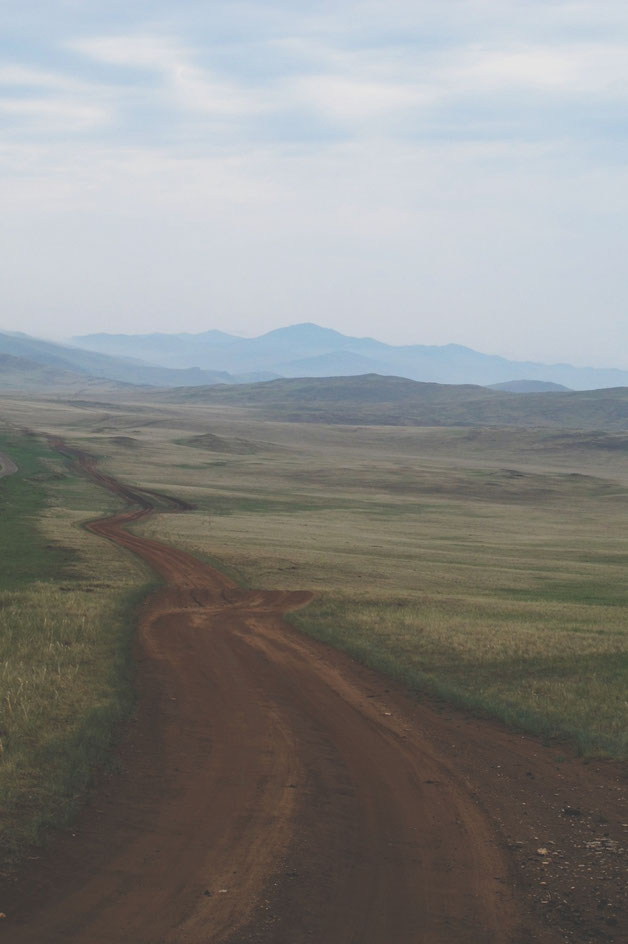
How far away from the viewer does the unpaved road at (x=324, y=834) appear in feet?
34.6

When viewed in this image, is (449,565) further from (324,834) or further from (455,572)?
(324,834)

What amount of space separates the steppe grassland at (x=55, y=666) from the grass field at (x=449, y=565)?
741 centimetres

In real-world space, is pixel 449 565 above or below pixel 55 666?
below

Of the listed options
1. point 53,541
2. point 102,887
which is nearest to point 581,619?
point 102,887

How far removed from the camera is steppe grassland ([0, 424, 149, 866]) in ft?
46.8

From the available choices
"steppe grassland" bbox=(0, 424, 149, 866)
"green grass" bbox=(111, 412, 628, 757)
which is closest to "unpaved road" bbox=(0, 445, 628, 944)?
"steppe grassland" bbox=(0, 424, 149, 866)

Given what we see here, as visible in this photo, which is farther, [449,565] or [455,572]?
[449,565]

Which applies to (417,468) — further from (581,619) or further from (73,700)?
(73,700)

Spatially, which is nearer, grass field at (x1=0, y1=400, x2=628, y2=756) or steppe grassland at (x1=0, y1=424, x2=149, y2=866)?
steppe grassland at (x1=0, y1=424, x2=149, y2=866)

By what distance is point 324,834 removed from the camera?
13.2 meters

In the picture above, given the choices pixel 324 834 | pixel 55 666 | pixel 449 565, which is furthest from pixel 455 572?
pixel 324 834

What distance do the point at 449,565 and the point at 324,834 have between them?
1475 inches

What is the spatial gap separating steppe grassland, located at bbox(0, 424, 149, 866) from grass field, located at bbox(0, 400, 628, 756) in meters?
7.41

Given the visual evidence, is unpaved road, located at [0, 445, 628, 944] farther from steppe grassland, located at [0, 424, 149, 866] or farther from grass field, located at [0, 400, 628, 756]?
grass field, located at [0, 400, 628, 756]
